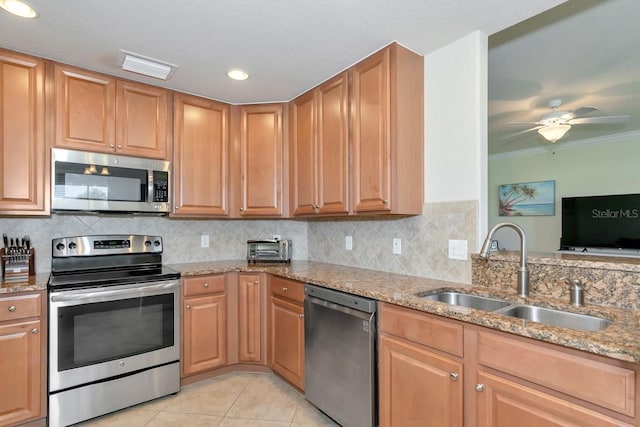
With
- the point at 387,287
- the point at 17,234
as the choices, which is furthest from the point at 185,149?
the point at 387,287

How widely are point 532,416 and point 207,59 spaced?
2494mm

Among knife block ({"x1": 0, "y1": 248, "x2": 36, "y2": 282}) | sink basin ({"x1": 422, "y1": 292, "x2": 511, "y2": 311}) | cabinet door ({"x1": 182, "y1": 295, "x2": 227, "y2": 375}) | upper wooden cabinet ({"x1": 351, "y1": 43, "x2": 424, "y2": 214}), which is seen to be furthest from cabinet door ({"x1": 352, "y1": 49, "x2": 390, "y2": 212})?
knife block ({"x1": 0, "y1": 248, "x2": 36, "y2": 282})

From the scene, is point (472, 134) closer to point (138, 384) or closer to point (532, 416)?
point (532, 416)

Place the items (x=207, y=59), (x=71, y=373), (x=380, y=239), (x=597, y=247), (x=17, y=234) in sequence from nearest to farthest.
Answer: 1. (x=71, y=373)
2. (x=207, y=59)
3. (x=17, y=234)
4. (x=380, y=239)
5. (x=597, y=247)

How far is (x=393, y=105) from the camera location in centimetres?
207

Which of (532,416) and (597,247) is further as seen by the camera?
(597,247)

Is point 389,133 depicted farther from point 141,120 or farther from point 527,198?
point 527,198

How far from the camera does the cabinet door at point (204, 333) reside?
8.34ft

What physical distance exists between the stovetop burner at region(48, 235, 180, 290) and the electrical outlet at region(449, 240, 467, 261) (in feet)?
6.14

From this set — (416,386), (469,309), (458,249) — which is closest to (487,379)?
(469,309)

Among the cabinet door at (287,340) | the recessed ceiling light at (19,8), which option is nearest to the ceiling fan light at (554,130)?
the cabinet door at (287,340)

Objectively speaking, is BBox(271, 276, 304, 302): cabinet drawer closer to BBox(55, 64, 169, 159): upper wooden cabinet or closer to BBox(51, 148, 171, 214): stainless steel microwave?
BBox(51, 148, 171, 214): stainless steel microwave

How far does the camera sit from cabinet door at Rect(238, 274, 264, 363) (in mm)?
2750

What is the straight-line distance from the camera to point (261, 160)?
3.01 metres
